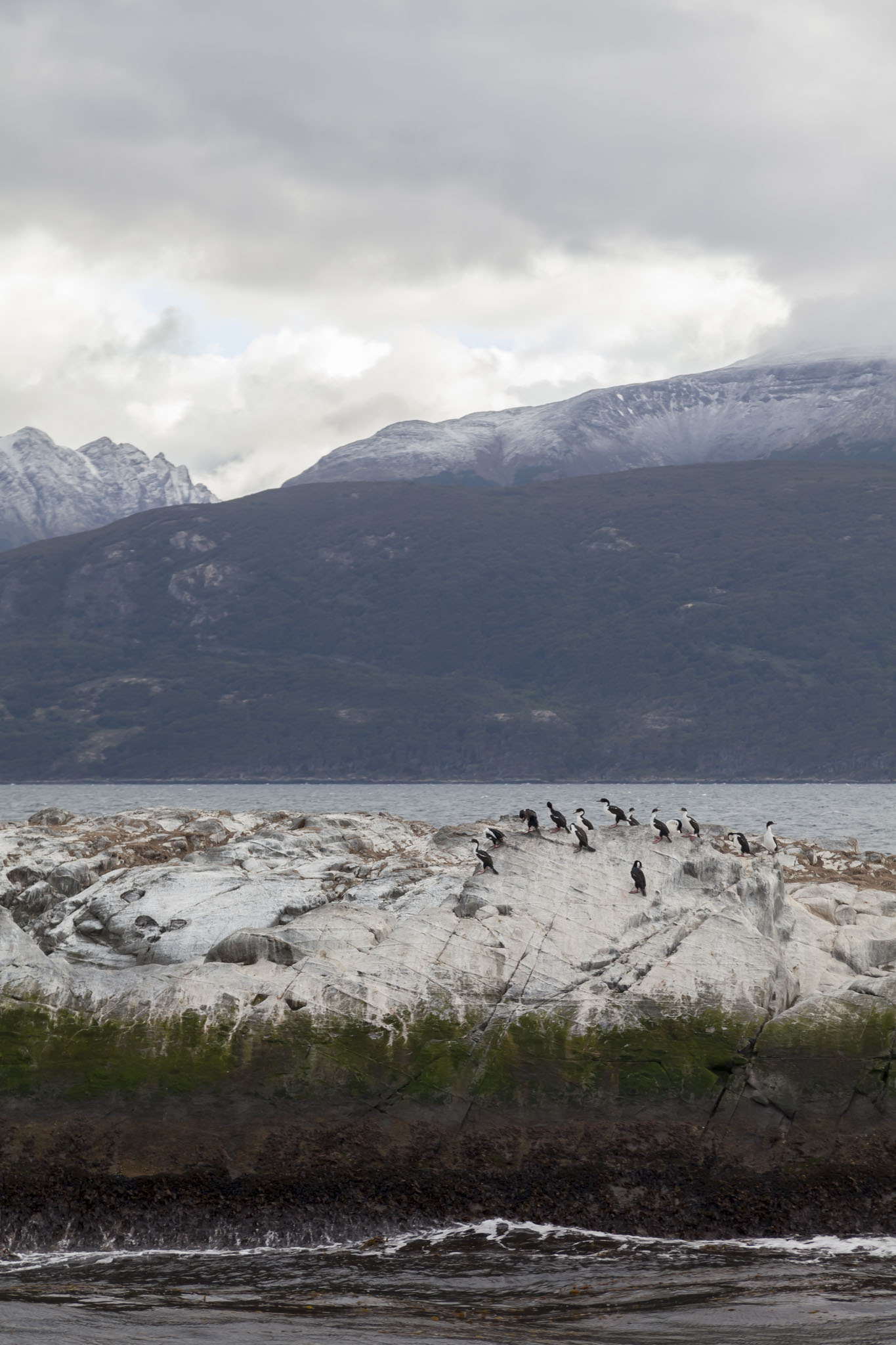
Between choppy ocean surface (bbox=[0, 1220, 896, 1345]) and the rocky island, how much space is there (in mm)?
620

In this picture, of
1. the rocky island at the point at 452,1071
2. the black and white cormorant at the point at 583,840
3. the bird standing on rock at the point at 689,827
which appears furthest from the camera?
the bird standing on rock at the point at 689,827

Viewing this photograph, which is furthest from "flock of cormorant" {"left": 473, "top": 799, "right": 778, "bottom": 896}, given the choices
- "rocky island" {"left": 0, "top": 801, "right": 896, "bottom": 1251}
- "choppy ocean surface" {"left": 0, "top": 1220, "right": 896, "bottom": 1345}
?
"choppy ocean surface" {"left": 0, "top": 1220, "right": 896, "bottom": 1345}

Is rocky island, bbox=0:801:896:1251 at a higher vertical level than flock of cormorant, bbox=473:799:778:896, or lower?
lower

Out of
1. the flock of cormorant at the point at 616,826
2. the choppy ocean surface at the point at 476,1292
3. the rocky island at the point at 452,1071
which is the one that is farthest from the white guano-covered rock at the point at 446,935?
the choppy ocean surface at the point at 476,1292

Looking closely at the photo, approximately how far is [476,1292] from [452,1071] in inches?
170

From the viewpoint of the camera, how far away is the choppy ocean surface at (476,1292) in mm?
15758

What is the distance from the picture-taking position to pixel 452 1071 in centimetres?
2150

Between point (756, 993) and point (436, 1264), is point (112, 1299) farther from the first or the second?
point (756, 993)

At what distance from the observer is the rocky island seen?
19.9m

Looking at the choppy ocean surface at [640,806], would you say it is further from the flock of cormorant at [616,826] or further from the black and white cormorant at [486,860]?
the black and white cormorant at [486,860]

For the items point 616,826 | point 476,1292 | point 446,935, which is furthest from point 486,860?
point 476,1292

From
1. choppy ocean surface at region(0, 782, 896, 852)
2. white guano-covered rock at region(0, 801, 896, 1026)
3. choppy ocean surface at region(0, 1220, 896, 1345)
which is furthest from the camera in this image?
choppy ocean surface at region(0, 782, 896, 852)

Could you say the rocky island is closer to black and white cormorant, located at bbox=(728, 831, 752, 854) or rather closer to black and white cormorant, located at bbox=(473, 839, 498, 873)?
black and white cormorant, located at bbox=(473, 839, 498, 873)

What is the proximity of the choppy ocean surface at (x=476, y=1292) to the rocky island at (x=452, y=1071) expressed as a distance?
0.62m
